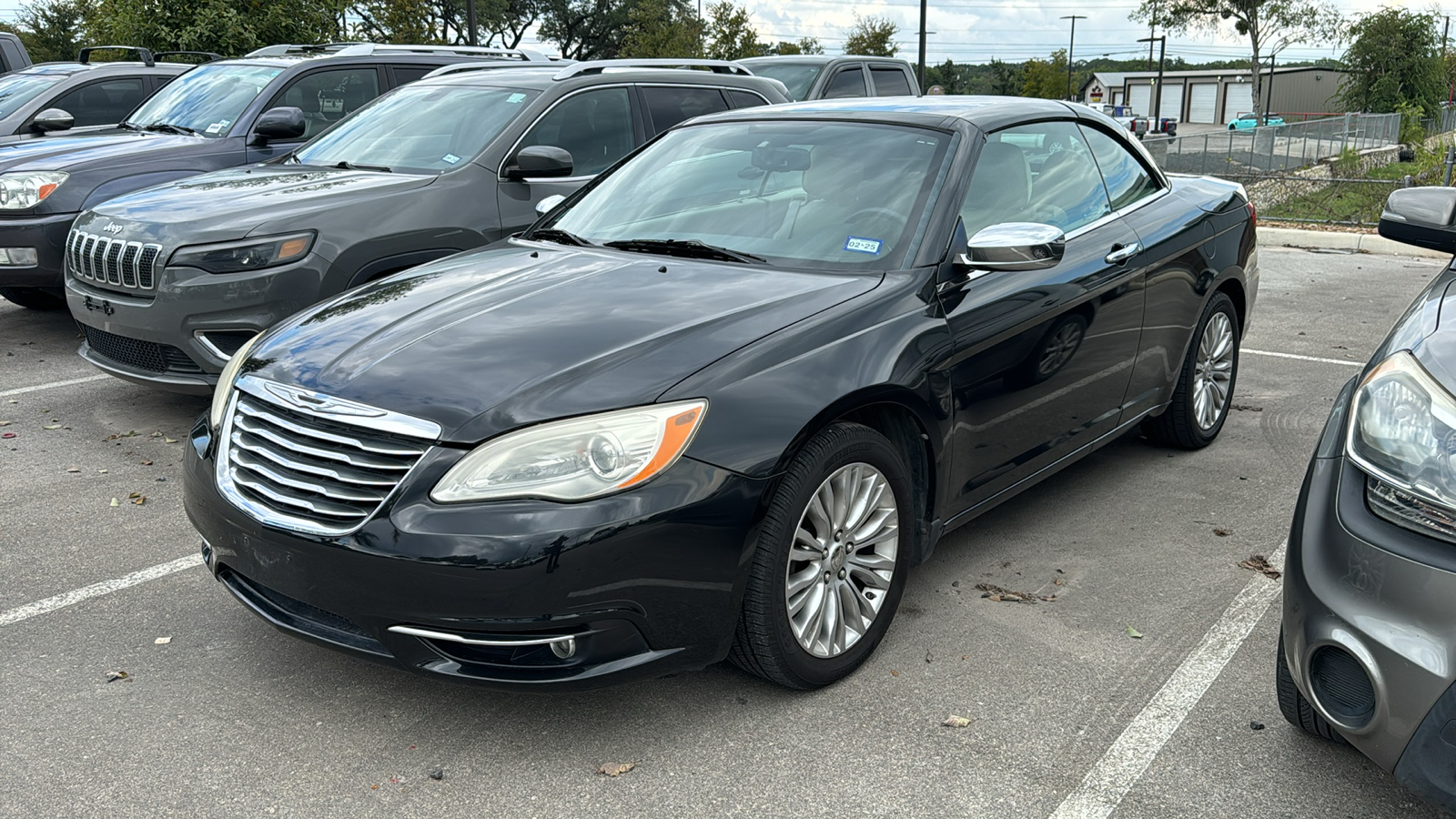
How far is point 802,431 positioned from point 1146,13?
7399 cm

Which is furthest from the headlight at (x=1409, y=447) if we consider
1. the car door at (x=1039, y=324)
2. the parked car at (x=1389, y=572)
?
the car door at (x=1039, y=324)

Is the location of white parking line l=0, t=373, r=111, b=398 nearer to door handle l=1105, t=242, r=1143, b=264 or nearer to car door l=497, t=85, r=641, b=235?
car door l=497, t=85, r=641, b=235

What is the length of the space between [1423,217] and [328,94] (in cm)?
747

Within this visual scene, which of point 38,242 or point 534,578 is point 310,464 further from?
point 38,242

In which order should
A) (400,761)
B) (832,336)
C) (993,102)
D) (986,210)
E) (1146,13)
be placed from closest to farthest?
(400,761), (832,336), (986,210), (993,102), (1146,13)

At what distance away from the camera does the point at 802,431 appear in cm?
A: 306

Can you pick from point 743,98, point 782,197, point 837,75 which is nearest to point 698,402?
point 782,197

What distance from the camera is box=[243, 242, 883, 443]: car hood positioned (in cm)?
294

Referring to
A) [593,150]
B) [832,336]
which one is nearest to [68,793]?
[832,336]

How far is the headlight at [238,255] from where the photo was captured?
5.54m

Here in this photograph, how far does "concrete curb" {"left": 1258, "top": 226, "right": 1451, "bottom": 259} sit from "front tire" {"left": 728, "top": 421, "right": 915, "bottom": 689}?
37.0 ft

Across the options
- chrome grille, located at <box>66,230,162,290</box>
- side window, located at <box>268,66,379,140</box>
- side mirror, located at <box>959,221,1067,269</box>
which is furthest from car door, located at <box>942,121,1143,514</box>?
side window, located at <box>268,66,379,140</box>

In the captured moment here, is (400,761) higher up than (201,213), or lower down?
lower down

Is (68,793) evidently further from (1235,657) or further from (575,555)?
(1235,657)
